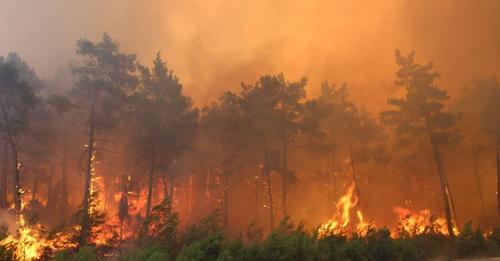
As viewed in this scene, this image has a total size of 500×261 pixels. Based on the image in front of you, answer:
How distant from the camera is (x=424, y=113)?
3067 centimetres

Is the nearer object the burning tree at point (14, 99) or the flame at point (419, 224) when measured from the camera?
the flame at point (419, 224)

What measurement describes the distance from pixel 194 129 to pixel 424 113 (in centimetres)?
1805

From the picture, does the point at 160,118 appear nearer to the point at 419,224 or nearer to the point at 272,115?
the point at 272,115

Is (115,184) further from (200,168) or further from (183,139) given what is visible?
(183,139)

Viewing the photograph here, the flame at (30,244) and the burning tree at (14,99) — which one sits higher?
the burning tree at (14,99)

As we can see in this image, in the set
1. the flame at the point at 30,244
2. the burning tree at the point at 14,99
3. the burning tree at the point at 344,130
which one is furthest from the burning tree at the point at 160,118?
the flame at the point at 30,244

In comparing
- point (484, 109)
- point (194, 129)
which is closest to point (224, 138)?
point (194, 129)

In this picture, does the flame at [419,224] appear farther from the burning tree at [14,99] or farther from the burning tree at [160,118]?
the burning tree at [14,99]

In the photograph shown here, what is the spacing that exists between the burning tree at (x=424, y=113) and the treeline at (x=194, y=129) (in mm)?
79

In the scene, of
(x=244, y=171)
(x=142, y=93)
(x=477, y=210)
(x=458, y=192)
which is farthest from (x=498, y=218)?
(x=142, y=93)

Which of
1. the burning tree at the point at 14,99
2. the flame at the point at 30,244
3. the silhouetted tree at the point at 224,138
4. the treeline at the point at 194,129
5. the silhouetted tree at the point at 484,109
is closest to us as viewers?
the flame at the point at 30,244

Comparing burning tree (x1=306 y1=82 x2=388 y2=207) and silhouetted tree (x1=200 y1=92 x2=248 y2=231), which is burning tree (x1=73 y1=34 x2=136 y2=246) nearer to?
silhouetted tree (x1=200 y1=92 x2=248 y2=231)

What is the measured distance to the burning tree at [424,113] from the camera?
30078 mm

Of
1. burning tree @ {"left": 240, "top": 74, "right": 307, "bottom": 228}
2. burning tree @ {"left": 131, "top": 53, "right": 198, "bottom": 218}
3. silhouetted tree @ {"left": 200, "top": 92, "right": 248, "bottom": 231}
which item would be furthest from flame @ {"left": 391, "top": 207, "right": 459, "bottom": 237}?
burning tree @ {"left": 131, "top": 53, "right": 198, "bottom": 218}
